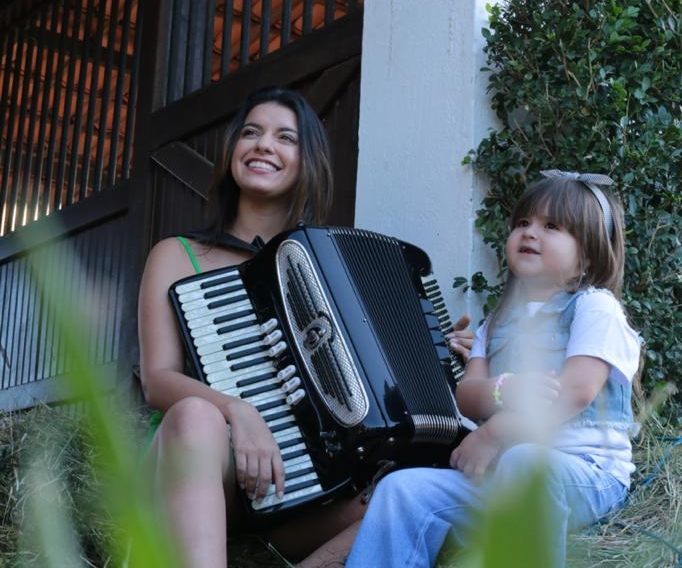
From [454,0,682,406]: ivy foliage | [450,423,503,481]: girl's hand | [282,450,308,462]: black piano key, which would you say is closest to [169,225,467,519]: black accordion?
[282,450,308,462]: black piano key

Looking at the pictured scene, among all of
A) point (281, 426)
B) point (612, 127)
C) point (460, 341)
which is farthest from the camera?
point (612, 127)

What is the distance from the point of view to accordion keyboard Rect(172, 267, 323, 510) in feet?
6.33

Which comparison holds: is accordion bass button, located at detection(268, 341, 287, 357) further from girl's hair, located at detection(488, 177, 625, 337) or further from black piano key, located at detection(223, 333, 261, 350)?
girl's hair, located at detection(488, 177, 625, 337)

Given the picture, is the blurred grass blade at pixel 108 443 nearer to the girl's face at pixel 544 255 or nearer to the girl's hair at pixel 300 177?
the girl's face at pixel 544 255

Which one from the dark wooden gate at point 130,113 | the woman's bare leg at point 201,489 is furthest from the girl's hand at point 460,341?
the dark wooden gate at point 130,113

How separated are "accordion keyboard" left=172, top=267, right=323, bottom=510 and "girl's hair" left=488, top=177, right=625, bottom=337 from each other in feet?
1.84

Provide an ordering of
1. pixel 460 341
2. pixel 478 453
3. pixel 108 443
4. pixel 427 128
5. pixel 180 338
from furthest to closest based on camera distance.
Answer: pixel 427 128 < pixel 460 341 < pixel 180 338 < pixel 478 453 < pixel 108 443

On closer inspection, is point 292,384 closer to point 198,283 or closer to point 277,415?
point 277,415

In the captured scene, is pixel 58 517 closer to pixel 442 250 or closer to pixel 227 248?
pixel 227 248

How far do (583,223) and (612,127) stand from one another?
0.74 metres

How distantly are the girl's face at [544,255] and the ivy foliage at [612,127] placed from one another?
1.93ft

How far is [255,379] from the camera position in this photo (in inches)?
77.9

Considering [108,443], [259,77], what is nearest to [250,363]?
[108,443]

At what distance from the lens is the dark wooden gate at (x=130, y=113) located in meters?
3.59
